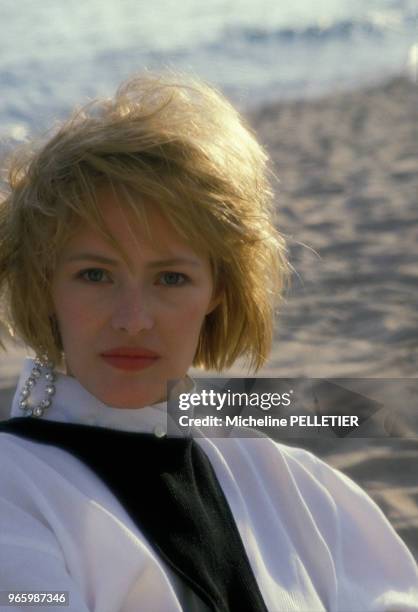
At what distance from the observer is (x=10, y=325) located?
200 cm

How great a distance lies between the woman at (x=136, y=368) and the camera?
1629mm

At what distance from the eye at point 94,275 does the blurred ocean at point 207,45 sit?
23.4 ft

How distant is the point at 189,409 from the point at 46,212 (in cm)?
40

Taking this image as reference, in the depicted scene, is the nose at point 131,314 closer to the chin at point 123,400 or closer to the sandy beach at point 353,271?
the chin at point 123,400

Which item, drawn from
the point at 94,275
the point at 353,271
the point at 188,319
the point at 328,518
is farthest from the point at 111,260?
the point at 353,271

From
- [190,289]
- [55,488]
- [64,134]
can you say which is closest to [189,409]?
[190,289]

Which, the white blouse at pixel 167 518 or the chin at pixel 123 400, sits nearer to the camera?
the white blouse at pixel 167 518

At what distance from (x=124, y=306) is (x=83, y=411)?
0.58 ft

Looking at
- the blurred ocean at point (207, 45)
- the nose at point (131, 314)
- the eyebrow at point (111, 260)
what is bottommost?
the nose at point (131, 314)

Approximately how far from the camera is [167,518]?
1.73 metres

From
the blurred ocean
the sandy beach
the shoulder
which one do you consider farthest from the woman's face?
the blurred ocean

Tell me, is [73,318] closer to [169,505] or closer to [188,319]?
[188,319]

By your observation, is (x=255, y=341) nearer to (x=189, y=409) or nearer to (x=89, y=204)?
(x=189, y=409)

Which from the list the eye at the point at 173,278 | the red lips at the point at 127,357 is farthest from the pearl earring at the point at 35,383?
the eye at the point at 173,278
